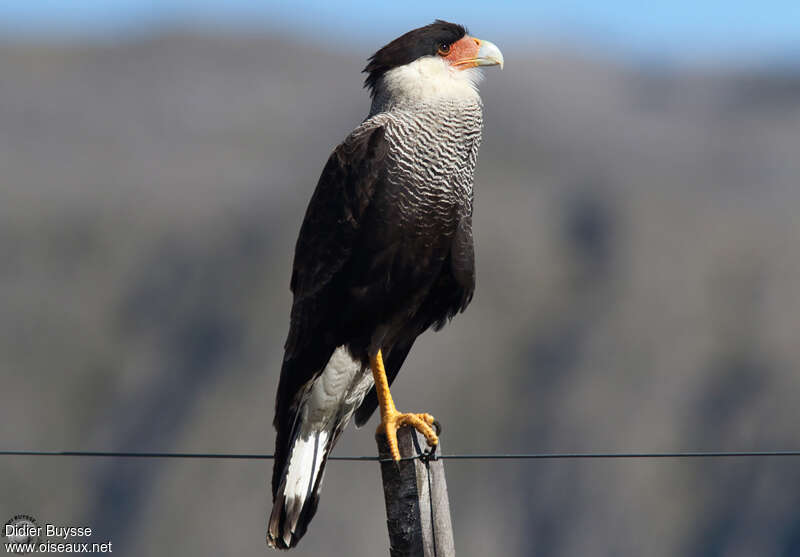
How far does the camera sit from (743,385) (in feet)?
76.8

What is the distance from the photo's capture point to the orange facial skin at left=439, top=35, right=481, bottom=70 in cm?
503

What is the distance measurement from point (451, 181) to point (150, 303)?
22.1m

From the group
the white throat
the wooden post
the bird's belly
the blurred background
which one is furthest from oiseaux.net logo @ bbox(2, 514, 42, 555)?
the blurred background

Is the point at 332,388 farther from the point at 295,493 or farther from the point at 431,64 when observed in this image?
the point at 431,64

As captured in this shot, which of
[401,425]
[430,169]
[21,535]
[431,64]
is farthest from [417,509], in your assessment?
[431,64]

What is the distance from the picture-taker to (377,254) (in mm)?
4676

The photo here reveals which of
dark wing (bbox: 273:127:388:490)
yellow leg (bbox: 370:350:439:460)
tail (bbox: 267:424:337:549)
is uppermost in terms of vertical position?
dark wing (bbox: 273:127:388:490)

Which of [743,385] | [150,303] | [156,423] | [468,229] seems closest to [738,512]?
[743,385]

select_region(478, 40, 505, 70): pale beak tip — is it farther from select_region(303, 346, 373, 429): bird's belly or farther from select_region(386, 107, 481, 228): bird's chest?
select_region(303, 346, 373, 429): bird's belly

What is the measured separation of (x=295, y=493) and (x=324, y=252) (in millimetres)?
903

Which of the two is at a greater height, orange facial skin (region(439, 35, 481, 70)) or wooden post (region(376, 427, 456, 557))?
orange facial skin (region(439, 35, 481, 70))

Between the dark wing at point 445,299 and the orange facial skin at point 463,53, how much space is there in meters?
0.66

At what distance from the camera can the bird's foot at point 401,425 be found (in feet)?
13.7

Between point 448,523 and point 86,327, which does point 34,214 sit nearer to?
point 86,327
